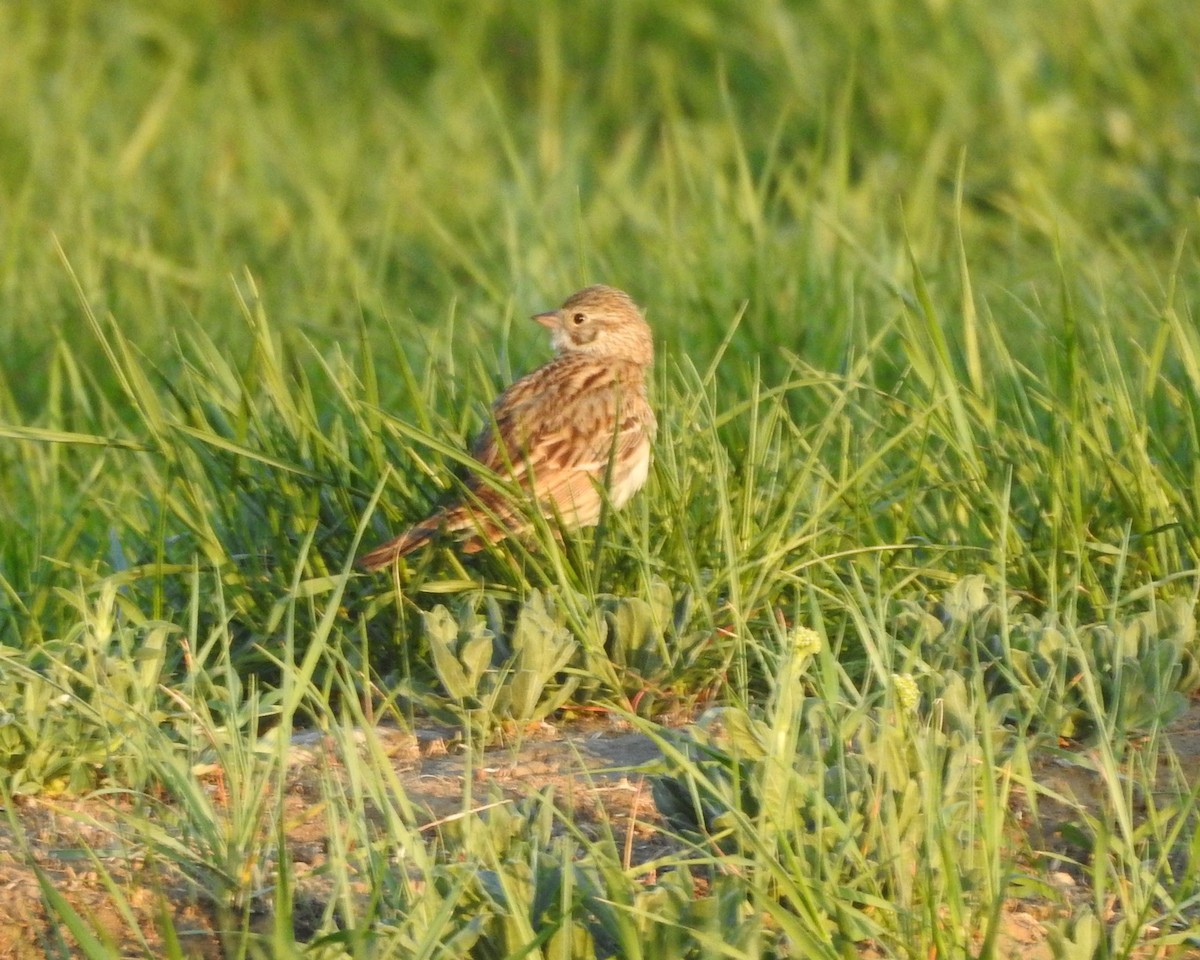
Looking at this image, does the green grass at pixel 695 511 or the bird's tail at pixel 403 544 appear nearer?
the green grass at pixel 695 511

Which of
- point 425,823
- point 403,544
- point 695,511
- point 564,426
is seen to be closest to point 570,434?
point 564,426

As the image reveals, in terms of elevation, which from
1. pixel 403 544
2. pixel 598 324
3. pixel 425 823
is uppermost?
pixel 598 324

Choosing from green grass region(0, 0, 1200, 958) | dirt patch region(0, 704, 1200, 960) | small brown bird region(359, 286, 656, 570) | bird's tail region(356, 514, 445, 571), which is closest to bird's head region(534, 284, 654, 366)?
small brown bird region(359, 286, 656, 570)

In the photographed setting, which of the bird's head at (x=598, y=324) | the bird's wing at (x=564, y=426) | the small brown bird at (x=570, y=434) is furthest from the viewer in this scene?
the bird's head at (x=598, y=324)

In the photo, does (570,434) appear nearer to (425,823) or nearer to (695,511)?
(695,511)

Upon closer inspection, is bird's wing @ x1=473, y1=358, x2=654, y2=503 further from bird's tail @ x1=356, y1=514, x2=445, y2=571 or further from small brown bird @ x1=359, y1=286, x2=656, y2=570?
bird's tail @ x1=356, y1=514, x2=445, y2=571

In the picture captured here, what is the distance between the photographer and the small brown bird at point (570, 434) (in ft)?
13.5

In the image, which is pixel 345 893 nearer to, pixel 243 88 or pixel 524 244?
pixel 524 244

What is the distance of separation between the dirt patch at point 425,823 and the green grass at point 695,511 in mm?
61

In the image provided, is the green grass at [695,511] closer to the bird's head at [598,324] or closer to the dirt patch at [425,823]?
the dirt patch at [425,823]

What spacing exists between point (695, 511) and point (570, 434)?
606 mm

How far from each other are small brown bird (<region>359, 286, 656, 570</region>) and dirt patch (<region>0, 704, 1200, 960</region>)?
0.47 metres

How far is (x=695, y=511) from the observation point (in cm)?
435

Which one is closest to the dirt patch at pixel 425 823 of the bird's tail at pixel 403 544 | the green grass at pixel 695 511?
the green grass at pixel 695 511
